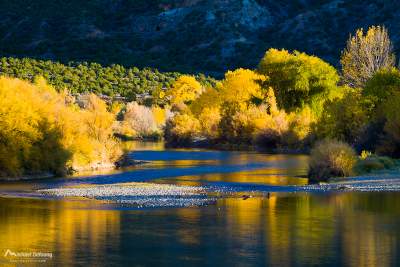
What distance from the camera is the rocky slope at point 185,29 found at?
444 feet

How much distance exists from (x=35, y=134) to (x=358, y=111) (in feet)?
83.6

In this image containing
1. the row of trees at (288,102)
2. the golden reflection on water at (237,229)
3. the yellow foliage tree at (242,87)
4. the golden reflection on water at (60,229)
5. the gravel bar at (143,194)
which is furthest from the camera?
the yellow foliage tree at (242,87)

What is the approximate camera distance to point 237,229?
2919 centimetres

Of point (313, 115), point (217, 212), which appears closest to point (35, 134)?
point (217, 212)

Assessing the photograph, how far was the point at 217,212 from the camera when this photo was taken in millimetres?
33062

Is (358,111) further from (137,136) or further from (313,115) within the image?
(137,136)

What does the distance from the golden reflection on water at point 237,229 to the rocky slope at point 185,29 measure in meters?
97.0

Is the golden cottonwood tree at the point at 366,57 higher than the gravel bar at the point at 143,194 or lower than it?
higher

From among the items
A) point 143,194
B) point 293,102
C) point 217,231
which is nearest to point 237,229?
point 217,231

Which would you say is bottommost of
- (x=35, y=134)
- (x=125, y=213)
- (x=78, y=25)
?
(x=125, y=213)

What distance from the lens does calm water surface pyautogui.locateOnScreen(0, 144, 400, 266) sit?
80.6 feet

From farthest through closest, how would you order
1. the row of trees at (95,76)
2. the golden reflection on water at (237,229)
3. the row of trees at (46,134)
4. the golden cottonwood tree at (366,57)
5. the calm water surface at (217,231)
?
1. the row of trees at (95,76)
2. the golden cottonwood tree at (366,57)
3. the row of trees at (46,134)
4. the golden reflection on water at (237,229)
5. the calm water surface at (217,231)

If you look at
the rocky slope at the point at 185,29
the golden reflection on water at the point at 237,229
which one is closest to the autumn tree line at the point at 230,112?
the rocky slope at the point at 185,29

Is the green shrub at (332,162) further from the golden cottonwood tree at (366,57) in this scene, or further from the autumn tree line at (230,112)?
the golden cottonwood tree at (366,57)
